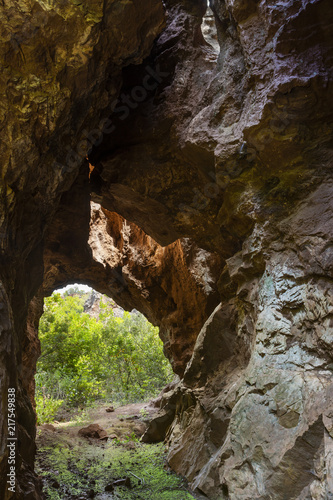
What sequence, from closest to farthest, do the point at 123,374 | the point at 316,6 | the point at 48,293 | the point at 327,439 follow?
the point at 327,439 → the point at 316,6 → the point at 48,293 → the point at 123,374

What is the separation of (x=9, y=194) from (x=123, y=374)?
47.4 ft

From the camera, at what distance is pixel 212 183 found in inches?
241

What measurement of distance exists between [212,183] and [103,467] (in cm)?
565

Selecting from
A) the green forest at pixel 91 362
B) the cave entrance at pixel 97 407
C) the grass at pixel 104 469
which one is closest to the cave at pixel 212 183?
the grass at pixel 104 469

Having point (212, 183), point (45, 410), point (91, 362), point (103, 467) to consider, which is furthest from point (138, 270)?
point (91, 362)

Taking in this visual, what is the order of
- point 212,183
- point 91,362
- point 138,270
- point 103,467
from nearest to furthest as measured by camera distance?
point 212,183
point 103,467
point 138,270
point 91,362

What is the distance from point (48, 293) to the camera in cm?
981

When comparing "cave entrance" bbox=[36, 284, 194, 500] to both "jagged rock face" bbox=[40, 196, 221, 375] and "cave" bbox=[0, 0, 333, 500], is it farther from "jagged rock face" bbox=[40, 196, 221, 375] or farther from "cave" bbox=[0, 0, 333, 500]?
"jagged rock face" bbox=[40, 196, 221, 375]

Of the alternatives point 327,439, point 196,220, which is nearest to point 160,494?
point 327,439

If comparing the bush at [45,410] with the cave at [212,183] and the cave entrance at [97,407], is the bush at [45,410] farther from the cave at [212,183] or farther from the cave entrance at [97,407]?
the cave at [212,183]

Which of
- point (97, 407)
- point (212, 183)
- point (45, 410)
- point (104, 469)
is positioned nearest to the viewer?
point (212, 183)

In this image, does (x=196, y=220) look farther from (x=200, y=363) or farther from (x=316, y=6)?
(x=316, y=6)

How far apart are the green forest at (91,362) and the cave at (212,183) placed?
19.0 feet

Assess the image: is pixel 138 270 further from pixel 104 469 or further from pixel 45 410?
pixel 45 410
